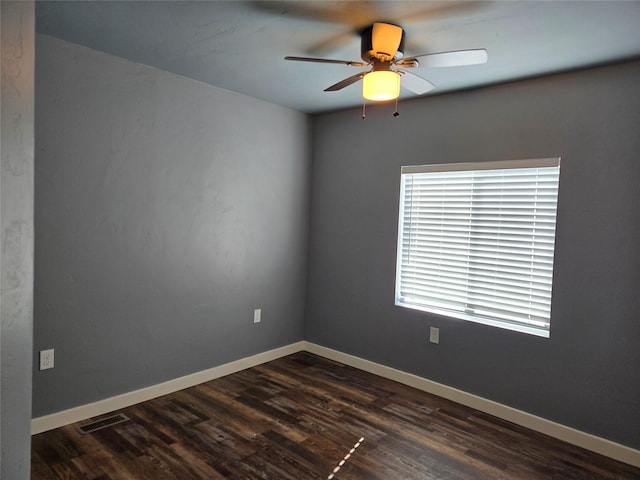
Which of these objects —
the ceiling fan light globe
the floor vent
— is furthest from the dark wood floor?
the ceiling fan light globe

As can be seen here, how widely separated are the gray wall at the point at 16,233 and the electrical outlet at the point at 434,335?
2.91 metres

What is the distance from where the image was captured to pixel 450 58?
2.19 m

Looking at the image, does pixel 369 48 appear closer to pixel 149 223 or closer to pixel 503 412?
pixel 149 223

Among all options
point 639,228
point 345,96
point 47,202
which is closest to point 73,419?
point 47,202

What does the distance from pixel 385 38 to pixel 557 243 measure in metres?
1.80

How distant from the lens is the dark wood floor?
2395mm

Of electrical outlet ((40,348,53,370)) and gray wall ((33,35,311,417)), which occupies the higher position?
gray wall ((33,35,311,417))

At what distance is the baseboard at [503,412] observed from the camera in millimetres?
2686

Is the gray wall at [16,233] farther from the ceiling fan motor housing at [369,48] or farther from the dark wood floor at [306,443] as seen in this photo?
the ceiling fan motor housing at [369,48]

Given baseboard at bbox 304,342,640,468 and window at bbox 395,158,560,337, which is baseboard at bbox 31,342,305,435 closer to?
baseboard at bbox 304,342,640,468

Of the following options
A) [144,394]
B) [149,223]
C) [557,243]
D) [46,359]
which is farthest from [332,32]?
[144,394]

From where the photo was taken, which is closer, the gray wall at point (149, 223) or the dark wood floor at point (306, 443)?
the dark wood floor at point (306, 443)

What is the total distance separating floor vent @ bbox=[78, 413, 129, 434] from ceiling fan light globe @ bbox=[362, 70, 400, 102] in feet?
8.55

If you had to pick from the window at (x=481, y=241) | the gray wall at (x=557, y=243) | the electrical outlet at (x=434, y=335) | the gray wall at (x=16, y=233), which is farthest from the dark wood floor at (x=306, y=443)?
the gray wall at (x=16, y=233)
